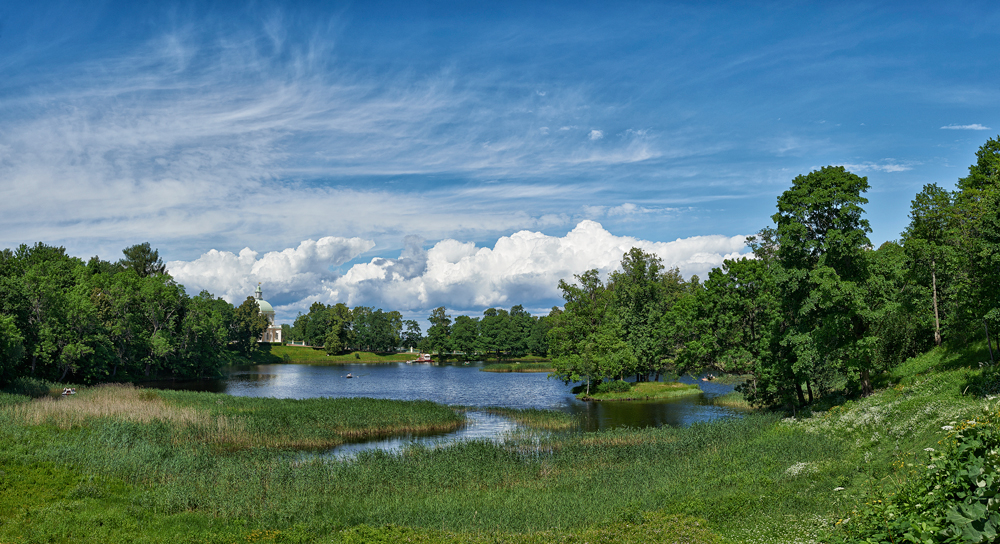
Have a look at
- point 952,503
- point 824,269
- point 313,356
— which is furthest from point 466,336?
point 952,503

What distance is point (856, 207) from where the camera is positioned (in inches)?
1362

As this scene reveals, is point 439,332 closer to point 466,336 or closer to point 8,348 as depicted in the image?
point 466,336

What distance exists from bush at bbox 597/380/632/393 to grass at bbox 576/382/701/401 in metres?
0.49

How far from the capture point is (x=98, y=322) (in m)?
73.2

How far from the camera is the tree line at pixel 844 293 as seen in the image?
109 ft

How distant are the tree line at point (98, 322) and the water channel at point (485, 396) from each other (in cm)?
981

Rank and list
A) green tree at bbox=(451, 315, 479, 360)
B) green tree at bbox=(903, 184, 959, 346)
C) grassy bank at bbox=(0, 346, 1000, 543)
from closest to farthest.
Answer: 1. grassy bank at bbox=(0, 346, 1000, 543)
2. green tree at bbox=(903, 184, 959, 346)
3. green tree at bbox=(451, 315, 479, 360)

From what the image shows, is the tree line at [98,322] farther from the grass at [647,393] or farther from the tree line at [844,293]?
the tree line at [844,293]

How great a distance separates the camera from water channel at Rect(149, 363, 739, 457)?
1751 inches

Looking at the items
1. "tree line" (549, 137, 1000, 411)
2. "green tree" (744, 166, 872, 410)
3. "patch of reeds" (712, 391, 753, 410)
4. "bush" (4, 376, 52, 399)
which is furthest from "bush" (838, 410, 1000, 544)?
"bush" (4, 376, 52, 399)

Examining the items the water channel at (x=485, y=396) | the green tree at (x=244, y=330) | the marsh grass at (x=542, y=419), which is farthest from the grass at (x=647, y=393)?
the green tree at (x=244, y=330)

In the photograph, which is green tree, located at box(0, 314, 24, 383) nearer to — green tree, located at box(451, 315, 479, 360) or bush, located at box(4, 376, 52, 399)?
bush, located at box(4, 376, 52, 399)

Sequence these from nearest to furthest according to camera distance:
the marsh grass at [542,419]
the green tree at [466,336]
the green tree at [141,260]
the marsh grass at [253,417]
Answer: the marsh grass at [253,417] → the marsh grass at [542,419] → the green tree at [141,260] → the green tree at [466,336]

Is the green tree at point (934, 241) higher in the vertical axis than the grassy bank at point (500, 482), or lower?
higher
